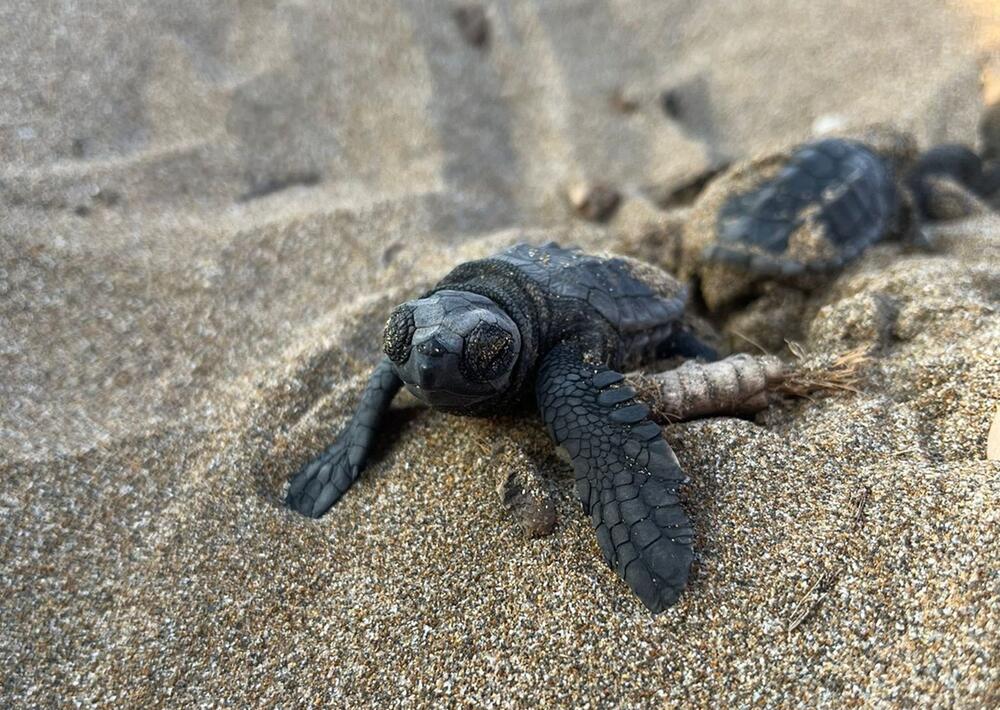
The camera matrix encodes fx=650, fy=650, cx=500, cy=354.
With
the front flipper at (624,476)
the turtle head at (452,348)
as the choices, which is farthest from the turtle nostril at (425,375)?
the front flipper at (624,476)

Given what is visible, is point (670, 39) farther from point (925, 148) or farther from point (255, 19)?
point (255, 19)

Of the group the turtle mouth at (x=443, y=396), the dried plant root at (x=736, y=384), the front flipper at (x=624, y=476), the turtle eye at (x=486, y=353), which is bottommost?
the dried plant root at (x=736, y=384)

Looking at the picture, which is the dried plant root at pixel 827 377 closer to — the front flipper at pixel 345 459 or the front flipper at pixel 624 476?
the front flipper at pixel 624 476

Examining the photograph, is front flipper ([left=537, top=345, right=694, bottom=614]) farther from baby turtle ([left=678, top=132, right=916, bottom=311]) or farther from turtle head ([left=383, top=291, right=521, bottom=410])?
baby turtle ([left=678, top=132, right=916, bottom=311])

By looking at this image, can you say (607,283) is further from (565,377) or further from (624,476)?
(624,476)

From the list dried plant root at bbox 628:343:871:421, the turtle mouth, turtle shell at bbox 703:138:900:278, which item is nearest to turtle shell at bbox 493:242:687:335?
dried plant root at bbox 628:343:871:421

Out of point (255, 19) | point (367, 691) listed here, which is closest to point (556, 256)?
point (367, 691)

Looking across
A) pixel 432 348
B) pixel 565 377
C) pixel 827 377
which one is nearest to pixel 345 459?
pixel 432 348
